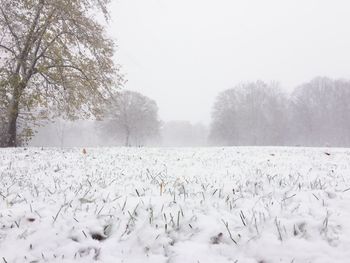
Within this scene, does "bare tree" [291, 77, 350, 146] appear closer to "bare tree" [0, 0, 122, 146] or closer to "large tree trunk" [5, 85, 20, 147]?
"bare tree" [0, 0, 122, 146]

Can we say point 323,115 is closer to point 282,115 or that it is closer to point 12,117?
point 282,115

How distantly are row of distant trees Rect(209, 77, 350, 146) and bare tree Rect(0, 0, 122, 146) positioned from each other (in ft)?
137

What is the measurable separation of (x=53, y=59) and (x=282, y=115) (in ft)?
157

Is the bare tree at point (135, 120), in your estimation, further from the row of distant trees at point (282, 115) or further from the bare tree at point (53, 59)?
the bare tree at point (53, 59)

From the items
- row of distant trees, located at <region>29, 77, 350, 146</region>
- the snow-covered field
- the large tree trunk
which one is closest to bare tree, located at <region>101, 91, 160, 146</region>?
row of distant trees, located at <region>29, 77, 350, 146</region>

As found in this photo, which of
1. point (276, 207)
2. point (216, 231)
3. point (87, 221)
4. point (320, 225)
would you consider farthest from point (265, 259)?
point (87, 221)

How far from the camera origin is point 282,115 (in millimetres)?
51375

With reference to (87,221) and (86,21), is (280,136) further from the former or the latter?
(87,221)

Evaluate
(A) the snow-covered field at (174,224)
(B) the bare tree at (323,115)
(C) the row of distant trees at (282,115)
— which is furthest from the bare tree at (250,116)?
(A) the snow-covered field at (174,224)

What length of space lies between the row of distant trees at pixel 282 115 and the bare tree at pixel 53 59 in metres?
41.7

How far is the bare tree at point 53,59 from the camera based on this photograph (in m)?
11.9

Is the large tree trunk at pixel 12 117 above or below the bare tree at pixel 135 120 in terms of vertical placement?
below

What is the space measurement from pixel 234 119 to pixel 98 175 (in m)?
49.5

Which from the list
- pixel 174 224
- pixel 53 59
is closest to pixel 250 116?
pixel 53 59
